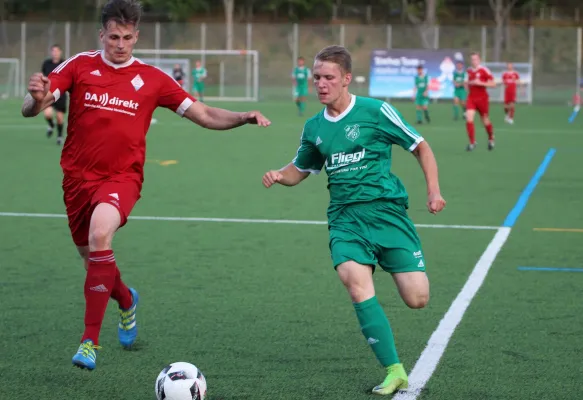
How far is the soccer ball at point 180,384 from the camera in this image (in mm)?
5438

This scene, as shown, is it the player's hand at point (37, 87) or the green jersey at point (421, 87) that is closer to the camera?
the player's hand at point (37, 87)

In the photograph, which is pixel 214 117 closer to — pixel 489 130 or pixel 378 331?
pixel 378 331

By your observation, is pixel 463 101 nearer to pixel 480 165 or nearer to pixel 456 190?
pixel 480 165

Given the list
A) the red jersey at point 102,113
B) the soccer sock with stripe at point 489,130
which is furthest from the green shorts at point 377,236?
the soccer sock with stripe at point 489,130

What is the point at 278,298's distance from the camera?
834cm

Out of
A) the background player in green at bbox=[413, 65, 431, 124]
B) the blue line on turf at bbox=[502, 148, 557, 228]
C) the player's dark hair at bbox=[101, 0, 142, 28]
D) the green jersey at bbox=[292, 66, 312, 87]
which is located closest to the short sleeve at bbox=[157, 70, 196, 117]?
the player's dark hair at bbox=[101, 0, 142, 28]

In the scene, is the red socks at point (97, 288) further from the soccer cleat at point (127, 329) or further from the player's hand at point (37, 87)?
the player's hand at point (37, 87)

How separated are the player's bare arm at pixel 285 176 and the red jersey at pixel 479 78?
17235mm

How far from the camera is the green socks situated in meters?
5.85

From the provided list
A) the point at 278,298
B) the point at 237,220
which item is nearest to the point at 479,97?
the point at 237,220

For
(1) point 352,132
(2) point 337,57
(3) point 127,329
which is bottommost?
(3) point 127,329

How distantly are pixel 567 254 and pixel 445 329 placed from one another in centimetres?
355

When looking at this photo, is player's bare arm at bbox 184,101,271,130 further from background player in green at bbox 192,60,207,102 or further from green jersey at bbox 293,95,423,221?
background player in green at bbox 192,60,207,102

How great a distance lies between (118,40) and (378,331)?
217cm
